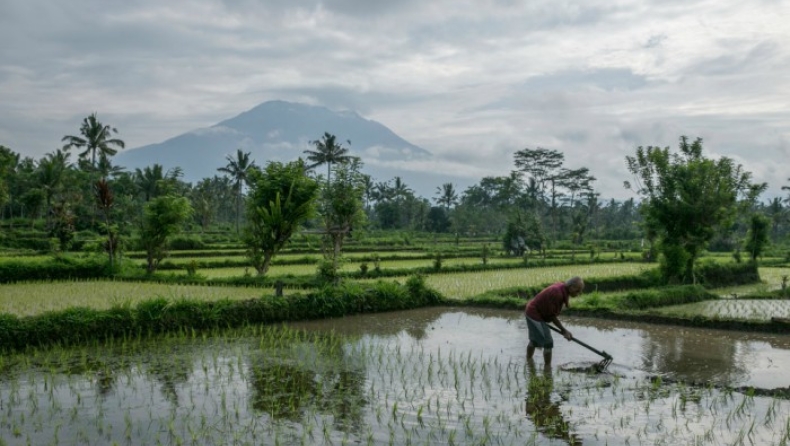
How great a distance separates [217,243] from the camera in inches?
1475

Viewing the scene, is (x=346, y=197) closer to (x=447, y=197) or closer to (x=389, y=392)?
(x=389, y=392)

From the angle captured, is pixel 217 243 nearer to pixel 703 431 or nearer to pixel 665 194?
pixel 665 194

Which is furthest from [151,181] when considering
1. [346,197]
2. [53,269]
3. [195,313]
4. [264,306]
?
[195,313]

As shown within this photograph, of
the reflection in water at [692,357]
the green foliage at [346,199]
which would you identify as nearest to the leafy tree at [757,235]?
the green foliage at [346,199]

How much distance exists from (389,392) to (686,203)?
1472cm

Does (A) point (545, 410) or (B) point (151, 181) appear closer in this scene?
(A) point (545, 410)

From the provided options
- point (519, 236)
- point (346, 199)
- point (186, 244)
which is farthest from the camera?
point (519, 236)

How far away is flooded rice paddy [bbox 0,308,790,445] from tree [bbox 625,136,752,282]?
8331 mm

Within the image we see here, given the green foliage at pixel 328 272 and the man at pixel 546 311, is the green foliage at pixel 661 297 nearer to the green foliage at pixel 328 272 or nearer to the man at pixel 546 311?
the man at pixel 546 311

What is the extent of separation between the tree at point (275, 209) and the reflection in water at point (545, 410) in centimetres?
1253

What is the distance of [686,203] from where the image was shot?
19.6 meters

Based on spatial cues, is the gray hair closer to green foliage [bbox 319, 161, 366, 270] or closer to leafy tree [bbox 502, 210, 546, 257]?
green foliage [bbox 319, 161, 366, 270]

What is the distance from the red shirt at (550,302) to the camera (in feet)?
30.4

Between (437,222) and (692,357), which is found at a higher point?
(437,222)
